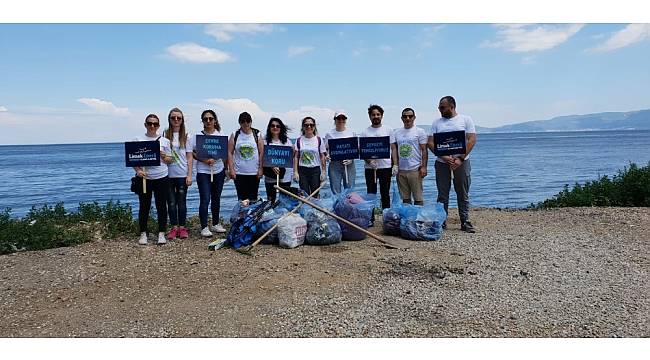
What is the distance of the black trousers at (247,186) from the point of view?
737cm

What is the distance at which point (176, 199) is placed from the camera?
7281 millimetres

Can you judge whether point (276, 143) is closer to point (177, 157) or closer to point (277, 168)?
point (277, 168)

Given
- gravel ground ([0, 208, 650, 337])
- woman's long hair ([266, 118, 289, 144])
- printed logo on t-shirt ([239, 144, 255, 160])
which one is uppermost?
woman's long hair ([266, 118, 289, 144])

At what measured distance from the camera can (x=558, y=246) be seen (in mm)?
6785

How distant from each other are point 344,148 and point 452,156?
1.65m

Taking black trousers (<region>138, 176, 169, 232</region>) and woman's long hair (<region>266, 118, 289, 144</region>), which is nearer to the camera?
black trousers (<region>138, 176, 169, 232</region>)

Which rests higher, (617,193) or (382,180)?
(382,180)

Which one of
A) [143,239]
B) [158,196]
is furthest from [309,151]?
[143,239]

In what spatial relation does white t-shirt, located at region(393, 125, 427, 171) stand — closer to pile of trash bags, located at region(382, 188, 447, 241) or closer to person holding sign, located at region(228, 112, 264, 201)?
pile of trash bags, located at region(382, 188, 447, 241)

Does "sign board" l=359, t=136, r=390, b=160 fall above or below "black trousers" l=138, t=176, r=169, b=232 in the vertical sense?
above

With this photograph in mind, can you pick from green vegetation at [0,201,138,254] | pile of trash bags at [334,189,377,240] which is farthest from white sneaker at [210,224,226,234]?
pile of trash bags at [334,189,377,240]

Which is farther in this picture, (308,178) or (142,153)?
(308,178)

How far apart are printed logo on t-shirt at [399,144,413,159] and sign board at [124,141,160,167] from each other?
3641 millimetres

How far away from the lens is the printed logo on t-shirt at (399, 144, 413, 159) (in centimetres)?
758
